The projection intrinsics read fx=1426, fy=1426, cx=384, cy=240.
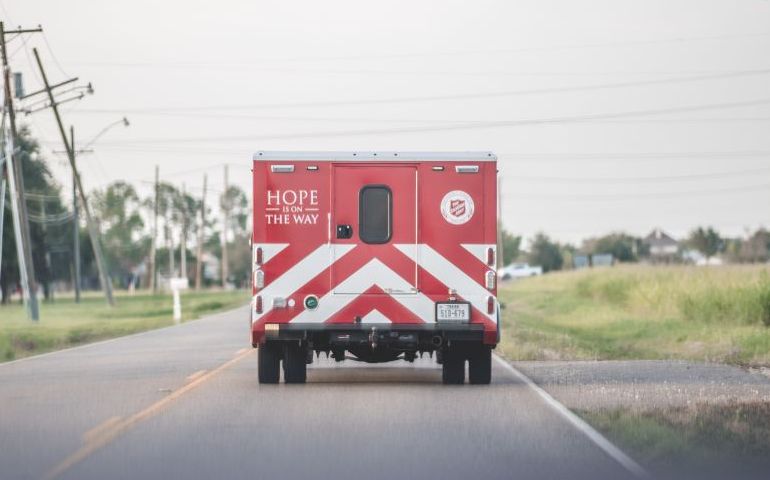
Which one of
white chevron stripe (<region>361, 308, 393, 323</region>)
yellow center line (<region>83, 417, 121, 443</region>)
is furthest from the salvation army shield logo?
yellow center line (<region>83, 417, 121, 443</region>)

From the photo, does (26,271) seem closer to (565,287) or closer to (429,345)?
(565,287)

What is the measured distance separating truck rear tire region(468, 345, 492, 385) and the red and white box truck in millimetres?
783

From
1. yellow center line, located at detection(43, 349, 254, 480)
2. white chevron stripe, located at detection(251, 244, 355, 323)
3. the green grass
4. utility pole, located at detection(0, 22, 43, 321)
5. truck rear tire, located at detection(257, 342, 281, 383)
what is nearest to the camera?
yellow center line, located at detection(43, 349, 254, 480)

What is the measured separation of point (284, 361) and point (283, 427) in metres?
4.88

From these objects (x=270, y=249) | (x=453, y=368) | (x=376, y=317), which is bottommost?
(x=453, y=368)

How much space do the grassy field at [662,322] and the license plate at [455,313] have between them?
709 centimetres

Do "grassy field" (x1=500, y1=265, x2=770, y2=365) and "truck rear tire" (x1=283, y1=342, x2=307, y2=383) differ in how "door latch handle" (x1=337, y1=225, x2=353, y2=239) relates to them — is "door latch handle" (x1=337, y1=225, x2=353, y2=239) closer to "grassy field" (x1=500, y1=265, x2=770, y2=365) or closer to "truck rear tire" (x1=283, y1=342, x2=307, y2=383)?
"truck rear tire" (x1=283, y1=342, x2=307, y2=383)

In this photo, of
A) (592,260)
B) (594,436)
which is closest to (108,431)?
(594,436)

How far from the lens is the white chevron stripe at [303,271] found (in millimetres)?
16844

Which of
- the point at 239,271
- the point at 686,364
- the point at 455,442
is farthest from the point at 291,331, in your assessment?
the point at 239,271

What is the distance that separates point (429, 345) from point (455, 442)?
5.24 meters

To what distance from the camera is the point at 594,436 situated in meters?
12.3

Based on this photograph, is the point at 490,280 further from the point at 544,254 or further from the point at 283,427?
the point at 544,254

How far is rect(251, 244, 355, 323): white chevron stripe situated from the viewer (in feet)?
55.3
